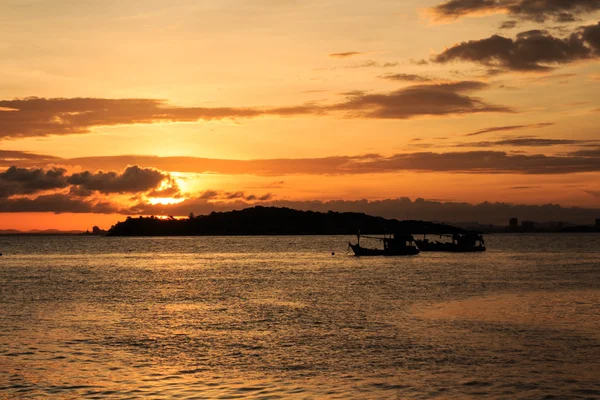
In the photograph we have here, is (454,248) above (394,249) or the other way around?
the other way around

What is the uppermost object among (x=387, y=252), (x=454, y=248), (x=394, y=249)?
(x=394, y=249)

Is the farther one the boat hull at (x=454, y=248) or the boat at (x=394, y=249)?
the boat hull at (x=454, y=248)

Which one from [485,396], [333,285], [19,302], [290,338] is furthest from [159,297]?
[485,396]

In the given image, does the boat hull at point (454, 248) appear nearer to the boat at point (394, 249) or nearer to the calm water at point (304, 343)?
the boat at point (394, 249)

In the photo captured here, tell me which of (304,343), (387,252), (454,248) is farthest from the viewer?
(454,248)

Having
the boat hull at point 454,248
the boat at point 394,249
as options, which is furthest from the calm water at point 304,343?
the boat hull at point 454,248

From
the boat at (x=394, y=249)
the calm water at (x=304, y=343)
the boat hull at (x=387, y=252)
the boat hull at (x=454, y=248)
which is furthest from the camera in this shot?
the boat hull at (x=454, y=248)

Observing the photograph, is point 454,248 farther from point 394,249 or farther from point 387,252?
point 387,252

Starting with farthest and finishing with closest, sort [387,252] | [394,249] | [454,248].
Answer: [454,248] → [387,252] → [394,249]

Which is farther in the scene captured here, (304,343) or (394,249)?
(394,249)

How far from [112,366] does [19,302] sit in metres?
39.8

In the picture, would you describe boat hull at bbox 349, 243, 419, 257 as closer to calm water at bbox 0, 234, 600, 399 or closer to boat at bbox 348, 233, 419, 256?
boat at bbox 348, 233, 419, 256

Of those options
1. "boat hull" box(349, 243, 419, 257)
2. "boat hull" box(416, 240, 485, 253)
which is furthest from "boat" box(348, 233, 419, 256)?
"boat hull" box(416, 240, 485, 253)

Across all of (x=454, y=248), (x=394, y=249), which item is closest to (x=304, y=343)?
(x=394, y=249)
